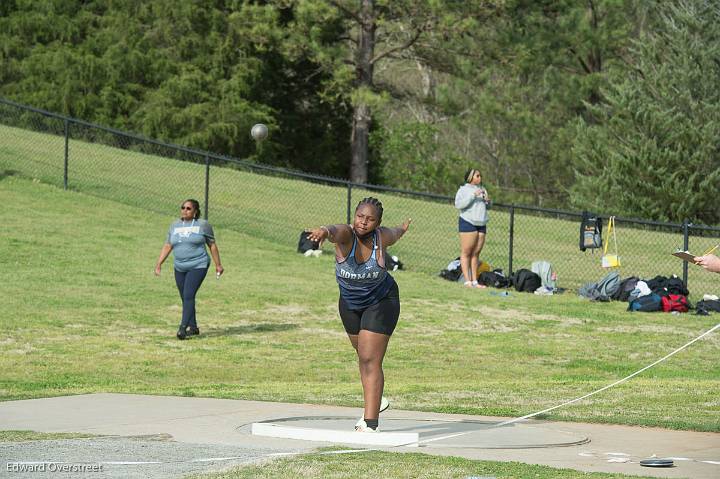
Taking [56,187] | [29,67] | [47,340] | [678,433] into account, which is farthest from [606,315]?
[29,67]

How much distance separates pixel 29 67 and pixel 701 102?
23.5 meters

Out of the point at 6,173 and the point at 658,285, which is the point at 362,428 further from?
the point at 6,173

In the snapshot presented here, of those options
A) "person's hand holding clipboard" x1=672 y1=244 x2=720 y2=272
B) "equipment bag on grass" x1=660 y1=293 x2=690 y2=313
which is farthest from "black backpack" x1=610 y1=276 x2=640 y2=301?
"person's hand holding clipboard" x1=672 y1=244 x2=720 y2=272

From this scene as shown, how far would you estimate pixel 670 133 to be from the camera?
135ft

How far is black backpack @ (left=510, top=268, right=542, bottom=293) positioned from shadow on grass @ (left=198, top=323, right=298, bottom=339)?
17.8ft

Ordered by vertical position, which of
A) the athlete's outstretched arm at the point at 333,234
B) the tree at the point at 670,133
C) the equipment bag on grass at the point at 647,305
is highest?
the tree at the point at 670,133

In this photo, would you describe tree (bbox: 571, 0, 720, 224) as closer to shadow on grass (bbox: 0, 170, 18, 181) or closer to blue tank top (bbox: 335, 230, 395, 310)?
shadow on grass (bbox: 0, 170, 18, 181)

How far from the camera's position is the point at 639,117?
4162cm

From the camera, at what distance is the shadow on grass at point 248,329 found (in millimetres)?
17188

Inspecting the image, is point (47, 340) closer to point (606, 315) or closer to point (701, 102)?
point (606, 315)

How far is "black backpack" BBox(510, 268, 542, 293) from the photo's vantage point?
2209cm

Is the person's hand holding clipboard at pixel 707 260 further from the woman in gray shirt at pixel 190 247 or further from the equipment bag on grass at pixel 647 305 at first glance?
the equipment bag on grass at pixel 647 305

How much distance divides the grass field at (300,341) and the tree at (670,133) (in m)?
19.5

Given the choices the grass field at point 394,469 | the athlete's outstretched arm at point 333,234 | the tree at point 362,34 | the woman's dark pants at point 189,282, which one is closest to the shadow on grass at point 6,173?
the tree at point 362,34
